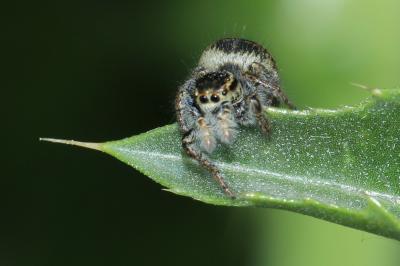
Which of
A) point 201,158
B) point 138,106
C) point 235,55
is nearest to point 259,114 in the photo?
point 201,158

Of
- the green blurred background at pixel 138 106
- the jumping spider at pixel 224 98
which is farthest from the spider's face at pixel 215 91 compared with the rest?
the green blurred background at pixel 138 106

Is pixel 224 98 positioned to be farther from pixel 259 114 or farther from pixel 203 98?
pixel 259 114

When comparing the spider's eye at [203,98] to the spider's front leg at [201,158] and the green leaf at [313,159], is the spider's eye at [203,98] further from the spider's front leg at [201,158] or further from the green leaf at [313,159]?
the green leaf at [313,159]

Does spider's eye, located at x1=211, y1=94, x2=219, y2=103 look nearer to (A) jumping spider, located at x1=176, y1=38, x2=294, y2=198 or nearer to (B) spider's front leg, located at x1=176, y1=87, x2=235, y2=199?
(A) jumping spider, located at x1=176, y1=38, x2=294, y2=198

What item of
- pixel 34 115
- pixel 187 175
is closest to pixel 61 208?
pixel 34 115

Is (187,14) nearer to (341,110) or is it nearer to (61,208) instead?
(61,208)

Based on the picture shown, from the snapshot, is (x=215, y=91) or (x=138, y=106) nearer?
(x=215, y=91)

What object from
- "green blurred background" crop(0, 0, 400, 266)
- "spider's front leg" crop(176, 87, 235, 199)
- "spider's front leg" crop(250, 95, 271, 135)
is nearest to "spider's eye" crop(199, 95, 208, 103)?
"spider's front leg" crop(176, 87, 235, 199)
